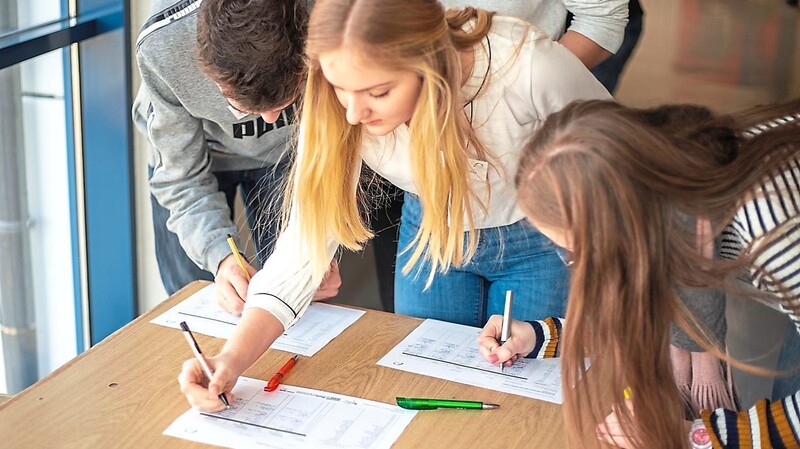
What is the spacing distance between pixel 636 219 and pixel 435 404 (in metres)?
0.47

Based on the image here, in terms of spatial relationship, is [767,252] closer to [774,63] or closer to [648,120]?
[648,120]

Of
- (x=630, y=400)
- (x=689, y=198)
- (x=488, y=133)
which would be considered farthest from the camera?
(x=488, y=133)

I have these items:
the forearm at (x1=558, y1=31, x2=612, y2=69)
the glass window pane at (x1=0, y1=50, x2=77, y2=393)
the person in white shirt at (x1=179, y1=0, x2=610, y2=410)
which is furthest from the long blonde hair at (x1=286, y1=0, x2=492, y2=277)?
the glass window pane at (x1=0, y1=50, x2=77, y2=393)

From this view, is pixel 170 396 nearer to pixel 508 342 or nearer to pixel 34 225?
pixel 508 342

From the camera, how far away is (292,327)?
1763 mm

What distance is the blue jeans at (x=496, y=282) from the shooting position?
5.99 ft

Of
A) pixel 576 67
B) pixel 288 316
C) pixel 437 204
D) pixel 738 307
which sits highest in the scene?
pixel 576 67

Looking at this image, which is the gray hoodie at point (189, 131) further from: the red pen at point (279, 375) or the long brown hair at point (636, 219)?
the long brown hair at point (636, 219)

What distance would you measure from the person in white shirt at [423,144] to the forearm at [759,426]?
0.55 m

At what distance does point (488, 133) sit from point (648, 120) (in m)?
0.46

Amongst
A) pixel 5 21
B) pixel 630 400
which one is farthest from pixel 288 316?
pixel 5 21

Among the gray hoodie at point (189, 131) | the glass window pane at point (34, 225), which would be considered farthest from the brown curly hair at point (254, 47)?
the glass window pane at point (34, 225)

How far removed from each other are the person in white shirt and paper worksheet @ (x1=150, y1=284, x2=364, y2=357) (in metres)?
0.05

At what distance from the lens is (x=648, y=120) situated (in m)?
1.25
